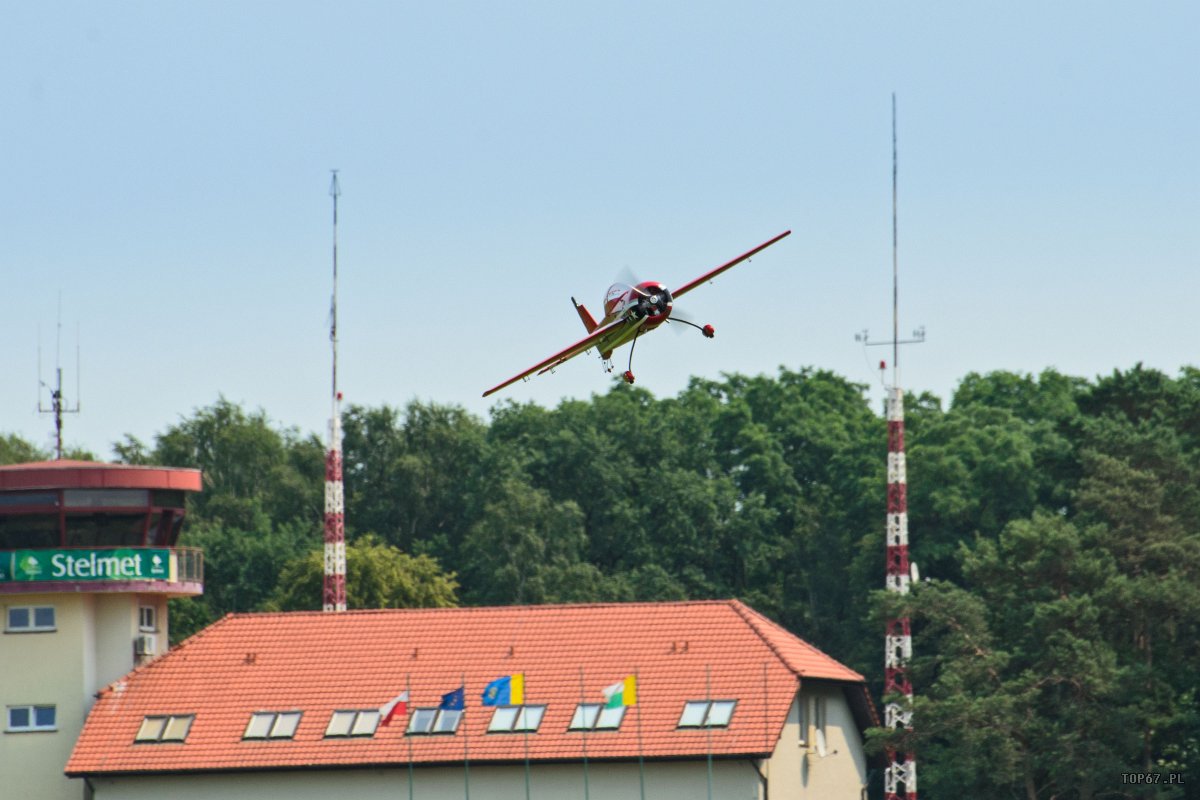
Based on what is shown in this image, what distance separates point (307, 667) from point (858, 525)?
45.9 meters

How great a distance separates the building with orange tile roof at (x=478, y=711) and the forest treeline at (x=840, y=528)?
678 centimetres

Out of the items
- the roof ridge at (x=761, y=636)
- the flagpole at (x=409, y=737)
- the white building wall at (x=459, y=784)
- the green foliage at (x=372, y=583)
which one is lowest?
the white building wall at (x=459, y=784)

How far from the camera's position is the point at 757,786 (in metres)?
64.9

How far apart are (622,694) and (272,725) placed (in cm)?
1030

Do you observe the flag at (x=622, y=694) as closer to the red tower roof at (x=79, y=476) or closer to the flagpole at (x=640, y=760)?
the flagpole at (x=640, y=760)

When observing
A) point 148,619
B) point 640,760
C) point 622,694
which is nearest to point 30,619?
point 148,619

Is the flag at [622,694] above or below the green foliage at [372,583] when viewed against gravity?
below

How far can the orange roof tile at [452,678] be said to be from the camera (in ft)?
218

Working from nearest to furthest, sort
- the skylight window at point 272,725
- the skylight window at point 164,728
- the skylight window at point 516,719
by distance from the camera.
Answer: the skylight window at point 516,719 < the skylight window at point 272,725 < the skylight window at point 164,728

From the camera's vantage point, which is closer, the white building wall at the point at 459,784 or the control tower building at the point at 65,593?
the white building wall at the point at 459,784

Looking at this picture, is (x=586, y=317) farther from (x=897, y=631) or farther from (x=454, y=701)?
(x=897, y=631)

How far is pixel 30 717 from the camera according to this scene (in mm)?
71188

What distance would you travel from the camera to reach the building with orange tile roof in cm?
6588

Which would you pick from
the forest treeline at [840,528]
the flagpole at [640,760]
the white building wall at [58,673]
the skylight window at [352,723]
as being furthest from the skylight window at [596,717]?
the white building wall at [58,673]
